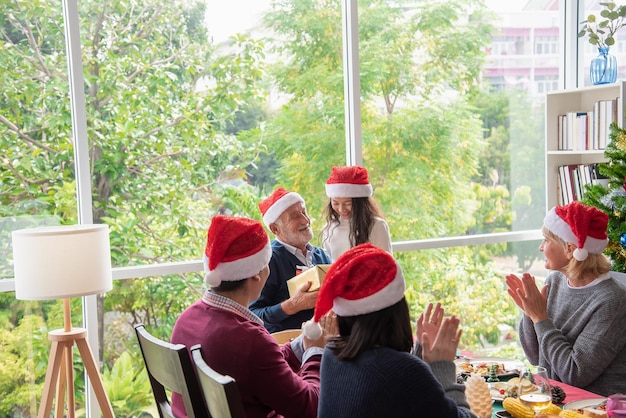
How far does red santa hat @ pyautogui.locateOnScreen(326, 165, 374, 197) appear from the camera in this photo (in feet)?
12.8

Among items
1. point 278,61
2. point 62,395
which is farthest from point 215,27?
point 62,395

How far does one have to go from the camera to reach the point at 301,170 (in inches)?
179

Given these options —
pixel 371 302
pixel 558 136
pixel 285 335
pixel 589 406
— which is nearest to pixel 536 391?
pixel 589 406

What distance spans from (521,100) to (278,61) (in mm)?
1829

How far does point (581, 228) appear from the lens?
2801mm

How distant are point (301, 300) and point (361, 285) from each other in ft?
3.73

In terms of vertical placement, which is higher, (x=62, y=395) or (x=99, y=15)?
(x=99, y=15)

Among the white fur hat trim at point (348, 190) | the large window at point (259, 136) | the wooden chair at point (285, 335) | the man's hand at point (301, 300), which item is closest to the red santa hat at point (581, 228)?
the man's hand at point (301, 300)

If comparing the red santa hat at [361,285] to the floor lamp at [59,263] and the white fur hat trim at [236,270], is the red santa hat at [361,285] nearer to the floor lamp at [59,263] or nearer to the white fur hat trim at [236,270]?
the white fur hat trim at [236,270]

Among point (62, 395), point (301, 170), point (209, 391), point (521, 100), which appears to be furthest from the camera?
point (521, 100)

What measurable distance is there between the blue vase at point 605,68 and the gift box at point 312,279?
2.77m

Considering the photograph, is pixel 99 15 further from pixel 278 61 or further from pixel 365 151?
pixel 365 151

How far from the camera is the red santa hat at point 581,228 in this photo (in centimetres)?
280

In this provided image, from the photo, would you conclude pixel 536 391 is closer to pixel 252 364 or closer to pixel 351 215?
pixel 252 364
